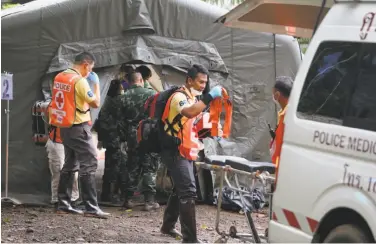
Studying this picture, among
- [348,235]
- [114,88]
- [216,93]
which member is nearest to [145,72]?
[114,88]

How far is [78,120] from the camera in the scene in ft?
27.9

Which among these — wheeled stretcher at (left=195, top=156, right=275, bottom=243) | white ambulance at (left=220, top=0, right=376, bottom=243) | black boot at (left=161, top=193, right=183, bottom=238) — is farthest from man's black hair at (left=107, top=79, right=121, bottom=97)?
white ambulance at (left=220, top=0, right=376, bottom=243)

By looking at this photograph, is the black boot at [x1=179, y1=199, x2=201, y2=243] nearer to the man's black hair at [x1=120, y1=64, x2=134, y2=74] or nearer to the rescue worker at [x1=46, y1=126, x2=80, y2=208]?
the rescue worker at [x1=46, y1=126, x2=80, y2=208]

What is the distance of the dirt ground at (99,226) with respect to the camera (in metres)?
7.62

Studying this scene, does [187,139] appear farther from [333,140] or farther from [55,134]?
[55,134]

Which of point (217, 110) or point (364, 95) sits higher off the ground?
point (364, 95)

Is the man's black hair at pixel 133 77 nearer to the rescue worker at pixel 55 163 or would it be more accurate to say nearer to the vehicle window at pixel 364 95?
the rescue worker at pixel 55 163

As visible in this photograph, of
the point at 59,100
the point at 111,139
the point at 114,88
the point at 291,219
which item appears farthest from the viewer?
the point at 114,88

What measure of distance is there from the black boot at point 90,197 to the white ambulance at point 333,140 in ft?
12.2

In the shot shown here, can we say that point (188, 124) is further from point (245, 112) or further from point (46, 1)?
point (46, 1)

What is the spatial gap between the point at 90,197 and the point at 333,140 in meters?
4.62

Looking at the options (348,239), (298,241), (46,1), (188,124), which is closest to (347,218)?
(348,239)

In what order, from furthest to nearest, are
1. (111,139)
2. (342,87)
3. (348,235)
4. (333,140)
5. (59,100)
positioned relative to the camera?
(111,139), (59,100), (342,87), (333,140), (348,235)

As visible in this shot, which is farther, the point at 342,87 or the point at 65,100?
the point at 65,100
